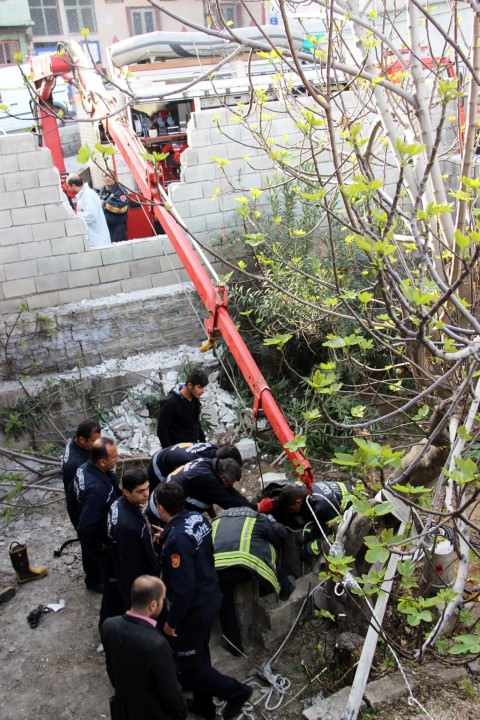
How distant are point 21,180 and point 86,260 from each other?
3.69ft

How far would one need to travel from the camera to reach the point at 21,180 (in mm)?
7434

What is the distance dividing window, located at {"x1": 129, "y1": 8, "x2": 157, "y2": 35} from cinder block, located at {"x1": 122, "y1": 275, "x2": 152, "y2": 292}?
75.2ft

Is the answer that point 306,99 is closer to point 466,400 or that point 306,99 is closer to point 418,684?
point 466,400

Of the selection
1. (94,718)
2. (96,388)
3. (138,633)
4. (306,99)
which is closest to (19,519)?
(96,388)

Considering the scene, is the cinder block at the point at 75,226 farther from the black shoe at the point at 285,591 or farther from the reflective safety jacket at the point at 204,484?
the black shoe at the point at 285,591

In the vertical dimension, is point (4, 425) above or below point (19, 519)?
above

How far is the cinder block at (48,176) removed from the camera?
7484mm

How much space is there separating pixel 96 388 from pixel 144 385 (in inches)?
21.7

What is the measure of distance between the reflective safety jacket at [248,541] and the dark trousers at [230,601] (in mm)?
95

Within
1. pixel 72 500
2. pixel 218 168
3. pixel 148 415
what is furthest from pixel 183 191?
pixel 72 500

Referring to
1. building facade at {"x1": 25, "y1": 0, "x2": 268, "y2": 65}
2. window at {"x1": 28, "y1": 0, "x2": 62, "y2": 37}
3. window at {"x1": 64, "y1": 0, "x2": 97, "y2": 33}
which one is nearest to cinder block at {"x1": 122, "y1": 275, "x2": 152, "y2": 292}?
building facade at {"x1": 25, "y1": 0, "x2": 268, "y2": 65}

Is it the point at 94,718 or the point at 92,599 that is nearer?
A: the point at 94,718

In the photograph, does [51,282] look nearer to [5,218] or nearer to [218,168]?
[5,218]

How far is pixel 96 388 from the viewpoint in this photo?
25.3ft
